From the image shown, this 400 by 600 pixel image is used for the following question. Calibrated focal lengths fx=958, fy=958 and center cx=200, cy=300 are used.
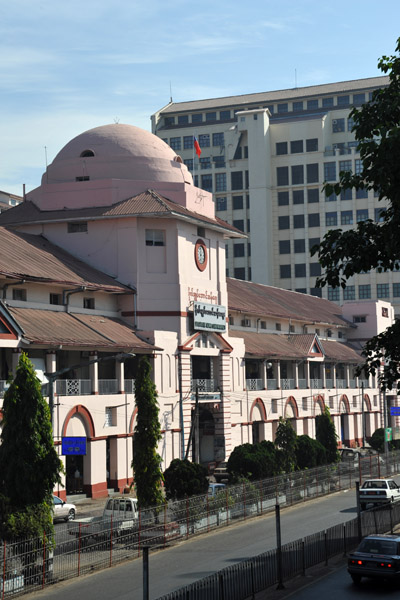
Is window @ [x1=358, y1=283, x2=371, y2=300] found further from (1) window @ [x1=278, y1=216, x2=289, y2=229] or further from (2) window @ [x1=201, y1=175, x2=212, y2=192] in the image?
(2) window @ [x1=201, y1=175, x2=212, y2=192]

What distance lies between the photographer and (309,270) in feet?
482

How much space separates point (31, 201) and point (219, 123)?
88.1 m

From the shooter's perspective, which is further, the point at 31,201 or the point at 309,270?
the point at 309,270

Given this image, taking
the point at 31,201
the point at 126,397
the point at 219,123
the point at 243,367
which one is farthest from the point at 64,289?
the point at 219,123

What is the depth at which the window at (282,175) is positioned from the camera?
149000 mm

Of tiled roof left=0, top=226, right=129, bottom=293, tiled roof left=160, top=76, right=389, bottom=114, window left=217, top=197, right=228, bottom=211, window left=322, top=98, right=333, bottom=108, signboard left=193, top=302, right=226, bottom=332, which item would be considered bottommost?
signboard left=193, top=302, right=226, bottom=332

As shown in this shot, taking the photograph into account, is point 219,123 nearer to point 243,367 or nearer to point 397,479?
point 243,367

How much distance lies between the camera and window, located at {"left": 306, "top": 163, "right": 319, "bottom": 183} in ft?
483

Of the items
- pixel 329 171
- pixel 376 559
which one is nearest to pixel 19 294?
pixel 376 559

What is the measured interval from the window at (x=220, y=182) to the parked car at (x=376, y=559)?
12163 cm

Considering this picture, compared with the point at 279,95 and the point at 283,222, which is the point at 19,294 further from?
the point at 279,95

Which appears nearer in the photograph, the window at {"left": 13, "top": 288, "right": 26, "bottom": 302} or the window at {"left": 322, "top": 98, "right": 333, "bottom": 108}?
the window at {"left": 13, "top": 288, "right": 26, "bottom": 302}

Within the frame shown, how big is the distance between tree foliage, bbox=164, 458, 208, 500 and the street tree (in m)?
24.1

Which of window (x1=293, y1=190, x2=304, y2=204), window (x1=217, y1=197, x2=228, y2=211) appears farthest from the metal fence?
window (x1=217, y1=197, x2=228, y2=211)
